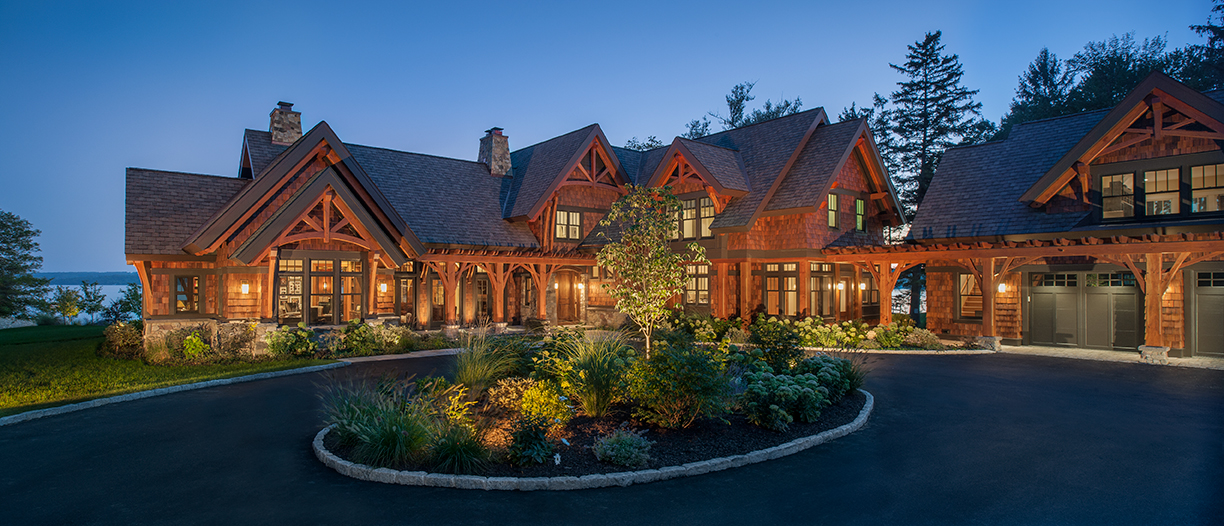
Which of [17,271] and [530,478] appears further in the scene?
[17,271]

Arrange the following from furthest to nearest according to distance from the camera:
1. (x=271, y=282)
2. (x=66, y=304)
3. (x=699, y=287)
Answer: (x=66, y=304) < (x=699, y=287) < (x=271, y=282)

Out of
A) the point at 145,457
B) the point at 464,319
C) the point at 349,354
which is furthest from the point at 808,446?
the point at 464,319

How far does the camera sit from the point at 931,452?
8.06 m

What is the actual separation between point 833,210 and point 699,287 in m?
5.52

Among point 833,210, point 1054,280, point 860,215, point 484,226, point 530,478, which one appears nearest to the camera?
point 530,478

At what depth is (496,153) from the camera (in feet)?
92.0

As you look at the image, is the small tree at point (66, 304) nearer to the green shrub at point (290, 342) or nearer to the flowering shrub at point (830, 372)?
the green shrub at point (290, 342)

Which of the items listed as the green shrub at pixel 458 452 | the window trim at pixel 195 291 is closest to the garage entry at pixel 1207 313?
the green shrub at pixel 458 452

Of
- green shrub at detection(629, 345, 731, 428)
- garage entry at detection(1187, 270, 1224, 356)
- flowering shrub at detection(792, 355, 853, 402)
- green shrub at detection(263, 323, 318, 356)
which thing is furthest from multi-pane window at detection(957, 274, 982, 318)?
green shrub at detection(263, 323, 318, 356)

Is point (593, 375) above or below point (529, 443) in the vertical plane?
above

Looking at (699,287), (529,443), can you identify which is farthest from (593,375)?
(699,287)

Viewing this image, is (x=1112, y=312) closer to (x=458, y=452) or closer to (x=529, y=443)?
(x=529, y=443)

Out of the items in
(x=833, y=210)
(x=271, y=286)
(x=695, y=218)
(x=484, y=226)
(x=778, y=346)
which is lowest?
(x=778, y=346)

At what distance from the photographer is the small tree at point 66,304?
108 ft
